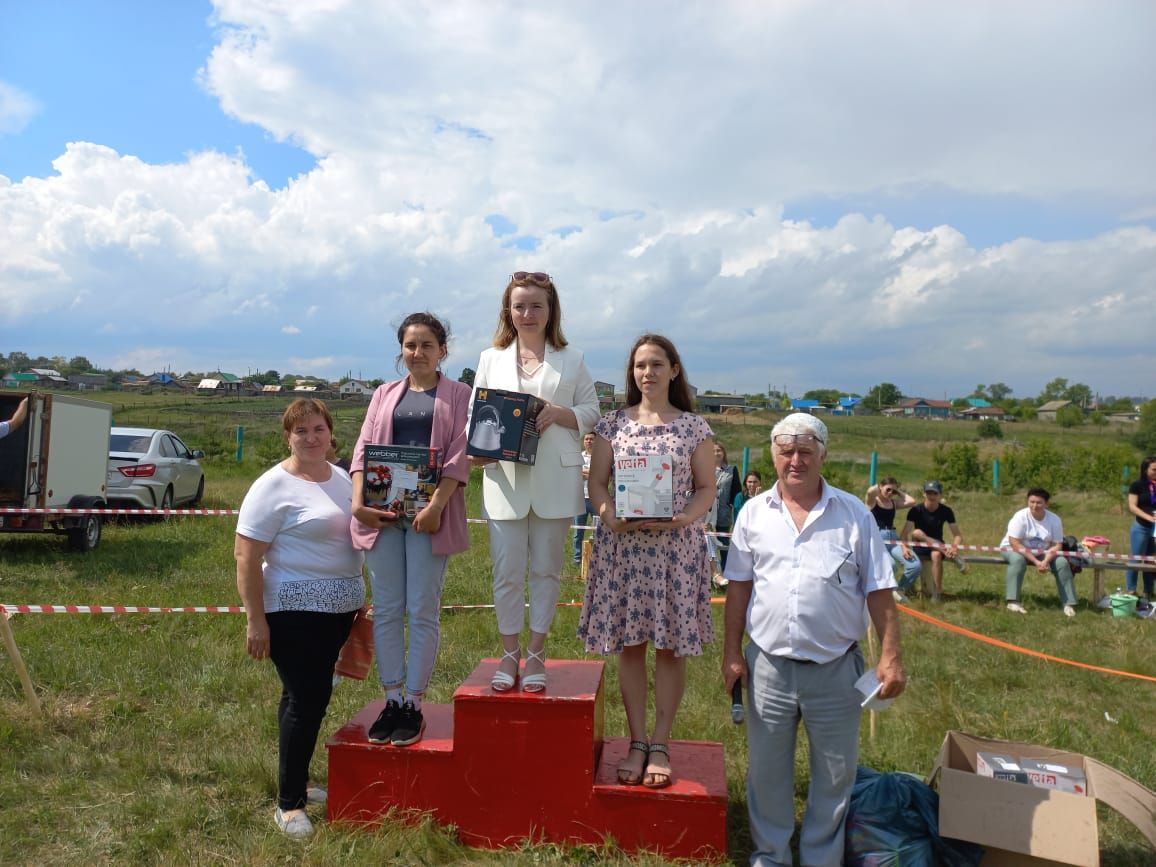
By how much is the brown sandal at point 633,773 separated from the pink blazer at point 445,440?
1.12m

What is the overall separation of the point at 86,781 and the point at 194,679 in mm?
1441

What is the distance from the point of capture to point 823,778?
308cm

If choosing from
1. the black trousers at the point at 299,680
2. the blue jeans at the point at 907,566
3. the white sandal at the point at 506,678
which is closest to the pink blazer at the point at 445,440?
the black trousers at the point at 299,680

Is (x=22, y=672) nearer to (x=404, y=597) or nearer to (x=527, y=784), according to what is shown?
(x=404, y=597)

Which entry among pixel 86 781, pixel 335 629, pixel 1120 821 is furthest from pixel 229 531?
pixel 1120 821

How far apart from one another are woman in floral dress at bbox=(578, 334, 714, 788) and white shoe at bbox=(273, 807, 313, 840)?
1.33 m

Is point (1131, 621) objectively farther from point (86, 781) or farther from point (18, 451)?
point (18, 451)

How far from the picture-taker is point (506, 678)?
351 centimetres

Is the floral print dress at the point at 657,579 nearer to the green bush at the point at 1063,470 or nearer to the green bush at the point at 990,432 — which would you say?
the green bush at the point at 1063,470

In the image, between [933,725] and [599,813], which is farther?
[933,725]

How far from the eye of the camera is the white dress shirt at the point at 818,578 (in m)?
3.01

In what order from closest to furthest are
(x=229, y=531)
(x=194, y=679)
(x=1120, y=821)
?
(x=1120, y=821) → (x=194, y=679) → (x=229, y=531)

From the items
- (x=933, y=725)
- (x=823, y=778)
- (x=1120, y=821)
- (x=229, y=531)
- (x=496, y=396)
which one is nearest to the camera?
(x=823, y=778)

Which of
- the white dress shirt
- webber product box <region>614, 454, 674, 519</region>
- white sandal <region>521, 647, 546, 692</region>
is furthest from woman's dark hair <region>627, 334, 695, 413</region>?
white sandal <region>521, 647, 546, 692</region>
